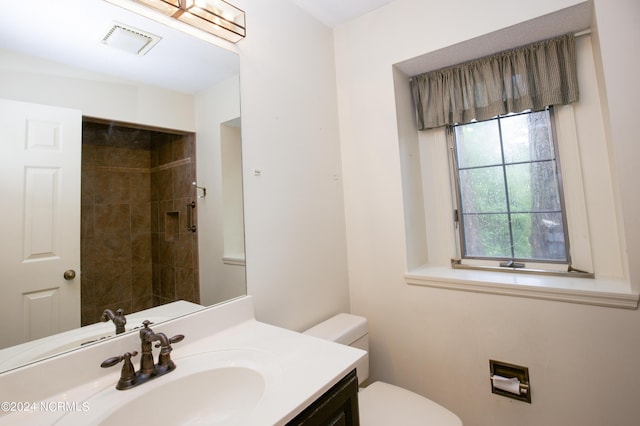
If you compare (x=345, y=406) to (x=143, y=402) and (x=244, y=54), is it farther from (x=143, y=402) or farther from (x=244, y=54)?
(x=244, y=54)

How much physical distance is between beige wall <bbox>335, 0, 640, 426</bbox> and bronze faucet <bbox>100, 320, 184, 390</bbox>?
1171 mm

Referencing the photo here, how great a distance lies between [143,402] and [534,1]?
2.03 m

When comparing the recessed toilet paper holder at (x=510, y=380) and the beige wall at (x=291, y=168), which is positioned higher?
the beige wall at (x=291, y=168)

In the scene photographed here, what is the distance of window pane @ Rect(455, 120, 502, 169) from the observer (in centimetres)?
163

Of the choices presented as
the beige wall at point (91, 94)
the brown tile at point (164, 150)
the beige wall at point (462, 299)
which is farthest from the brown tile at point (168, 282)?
the beige wall at point (462, 299)

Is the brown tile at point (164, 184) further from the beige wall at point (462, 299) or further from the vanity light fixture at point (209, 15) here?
the beige wall at point (462, 299)

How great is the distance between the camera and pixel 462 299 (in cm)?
145

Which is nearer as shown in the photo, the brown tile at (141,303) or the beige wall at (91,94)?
the beige wall at (91,94)

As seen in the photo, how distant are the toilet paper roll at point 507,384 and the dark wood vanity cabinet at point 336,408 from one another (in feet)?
2.70

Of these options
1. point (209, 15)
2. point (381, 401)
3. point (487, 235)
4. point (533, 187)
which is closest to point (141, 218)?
point (209, 15)

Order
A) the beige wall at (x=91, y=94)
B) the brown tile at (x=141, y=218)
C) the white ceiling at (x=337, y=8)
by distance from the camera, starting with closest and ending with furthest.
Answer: the beige wall at (x=91, y=94), the brown tile at (x=141, y=218), the white ceiling at (x=337, y=8)

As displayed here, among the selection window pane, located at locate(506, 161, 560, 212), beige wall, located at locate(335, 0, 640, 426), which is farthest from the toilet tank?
window pane, located at locate(506, 161, 560, 212)

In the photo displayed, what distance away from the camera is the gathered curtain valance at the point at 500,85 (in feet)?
4.55

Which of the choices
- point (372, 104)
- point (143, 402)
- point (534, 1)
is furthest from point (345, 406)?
point (534, 1)
